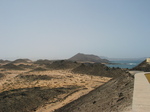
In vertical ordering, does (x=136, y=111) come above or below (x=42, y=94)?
above

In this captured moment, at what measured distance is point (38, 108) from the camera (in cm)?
→ 1631

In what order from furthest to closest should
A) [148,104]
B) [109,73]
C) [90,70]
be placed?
[90,70] → [109,73] → [148,104]

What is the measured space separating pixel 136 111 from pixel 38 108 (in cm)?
1266

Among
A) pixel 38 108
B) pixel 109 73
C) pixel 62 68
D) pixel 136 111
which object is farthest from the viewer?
pixel 62 68

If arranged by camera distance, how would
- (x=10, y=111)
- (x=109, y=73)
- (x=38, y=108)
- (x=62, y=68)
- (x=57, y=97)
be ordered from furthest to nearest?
(x=62, y=68) → (x=109, y=73) → (x=57, y=97) → (x=38, y=108) → (x=10, y=111)

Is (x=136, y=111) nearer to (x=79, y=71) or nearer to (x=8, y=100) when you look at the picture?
(x=8, y=100)

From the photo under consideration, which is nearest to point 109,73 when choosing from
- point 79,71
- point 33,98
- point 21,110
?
point 79,71

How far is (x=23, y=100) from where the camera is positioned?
17609 millimetres

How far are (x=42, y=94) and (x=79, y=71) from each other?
95.5 ft

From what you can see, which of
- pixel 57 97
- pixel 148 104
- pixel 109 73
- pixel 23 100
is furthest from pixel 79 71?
pixel 148 104

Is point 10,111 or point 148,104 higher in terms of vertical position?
point 148,104

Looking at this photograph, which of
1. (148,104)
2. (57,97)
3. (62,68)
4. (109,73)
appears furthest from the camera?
(62,68)

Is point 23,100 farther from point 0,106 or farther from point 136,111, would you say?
point 136,111

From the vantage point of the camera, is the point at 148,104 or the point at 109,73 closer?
the point at 148,104
